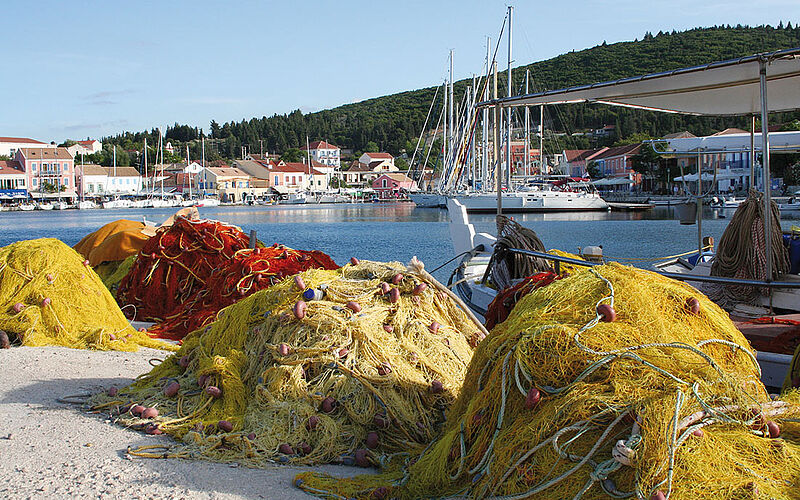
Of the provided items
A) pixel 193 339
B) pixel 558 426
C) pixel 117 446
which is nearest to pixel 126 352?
pixel 193 339

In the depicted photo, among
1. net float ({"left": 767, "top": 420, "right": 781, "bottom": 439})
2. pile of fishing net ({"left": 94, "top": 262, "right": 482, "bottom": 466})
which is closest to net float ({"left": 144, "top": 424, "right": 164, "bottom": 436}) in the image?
pile of fishing net ({"left": 94, "top": 262, "right": 482, "bottom": 466})

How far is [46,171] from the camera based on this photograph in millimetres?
116438

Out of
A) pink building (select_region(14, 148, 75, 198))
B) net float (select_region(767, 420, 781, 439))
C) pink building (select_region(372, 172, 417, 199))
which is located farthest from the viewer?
pink building (select_region(372, 172, 417, 199))

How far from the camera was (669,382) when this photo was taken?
3281 millimetres

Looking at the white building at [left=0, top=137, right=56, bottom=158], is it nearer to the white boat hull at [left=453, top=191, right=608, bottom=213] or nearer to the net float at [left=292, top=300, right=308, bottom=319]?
the white boat hull at [left=453, top=191, right=608, bottom=213]

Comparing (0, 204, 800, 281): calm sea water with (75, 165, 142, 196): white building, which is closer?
(0, 204, 800, 281): calm sea water

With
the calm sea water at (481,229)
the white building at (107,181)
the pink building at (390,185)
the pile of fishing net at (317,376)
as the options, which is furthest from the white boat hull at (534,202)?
the white building at (107,181)

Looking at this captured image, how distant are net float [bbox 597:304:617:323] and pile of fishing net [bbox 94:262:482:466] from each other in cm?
175

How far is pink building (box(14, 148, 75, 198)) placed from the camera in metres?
114

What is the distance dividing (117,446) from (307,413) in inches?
48.7

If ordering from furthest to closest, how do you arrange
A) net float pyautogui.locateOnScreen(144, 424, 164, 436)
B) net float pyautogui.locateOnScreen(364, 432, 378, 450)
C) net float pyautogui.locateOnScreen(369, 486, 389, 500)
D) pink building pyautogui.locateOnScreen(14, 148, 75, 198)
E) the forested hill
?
1. the forested hill
2. pink building pyautogui.locateOnScreen(14, 148, 75, 198)
3. net float pyautogui.locateOnScreen(144, 424, 164, 436)
4. net float pyautogui.locateOnScreen(364, 432, 378, 450)
5. net float pyautogui.locateOnScreen(369, 486, 389, 500)

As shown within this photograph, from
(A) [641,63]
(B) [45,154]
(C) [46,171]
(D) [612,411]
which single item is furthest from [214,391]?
(A) [641,63]

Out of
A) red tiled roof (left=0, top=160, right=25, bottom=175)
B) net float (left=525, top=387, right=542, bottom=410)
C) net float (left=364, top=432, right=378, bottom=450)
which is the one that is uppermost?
red tiled roof (left=0, top=160, right=25, bottom=175)

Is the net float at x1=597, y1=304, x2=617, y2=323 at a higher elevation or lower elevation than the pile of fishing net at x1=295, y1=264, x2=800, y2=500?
higher
